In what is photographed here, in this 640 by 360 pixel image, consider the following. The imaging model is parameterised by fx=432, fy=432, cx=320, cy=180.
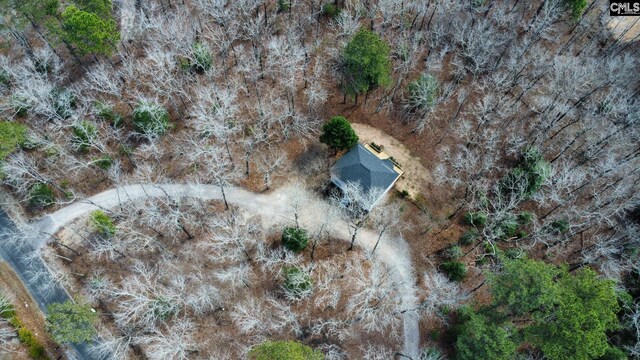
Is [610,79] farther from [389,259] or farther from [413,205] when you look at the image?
[389,259]

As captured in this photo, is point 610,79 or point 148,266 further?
point 610,79

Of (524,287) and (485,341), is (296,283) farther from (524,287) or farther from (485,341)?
(524,287)

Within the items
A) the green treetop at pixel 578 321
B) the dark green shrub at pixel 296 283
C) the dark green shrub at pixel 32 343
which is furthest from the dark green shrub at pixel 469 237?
the dark green shrub at pixel 32 343

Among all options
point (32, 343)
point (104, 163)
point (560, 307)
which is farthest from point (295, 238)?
point (32, 343)

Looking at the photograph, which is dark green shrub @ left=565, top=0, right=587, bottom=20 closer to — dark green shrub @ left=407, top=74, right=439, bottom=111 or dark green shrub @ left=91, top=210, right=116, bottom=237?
dark green shrub @ left=407, top=74, right=439, bottom=111

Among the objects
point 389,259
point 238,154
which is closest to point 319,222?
point 389,259

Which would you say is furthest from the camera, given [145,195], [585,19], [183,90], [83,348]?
[585,19]
